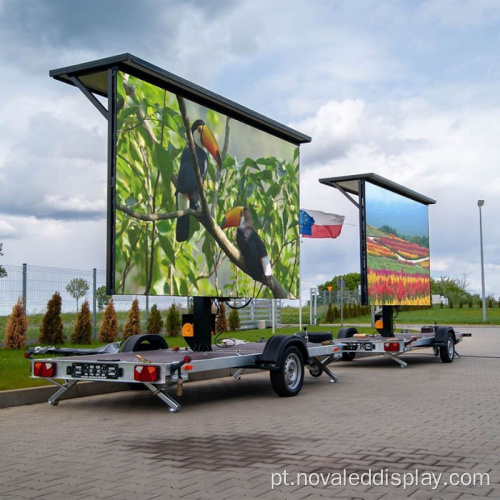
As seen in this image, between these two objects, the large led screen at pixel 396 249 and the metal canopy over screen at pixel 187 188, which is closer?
the metal canopy over screen at pixel 187 188

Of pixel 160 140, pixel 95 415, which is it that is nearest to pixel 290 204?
pixel 160 140

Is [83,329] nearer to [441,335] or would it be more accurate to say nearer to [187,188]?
[441,335]

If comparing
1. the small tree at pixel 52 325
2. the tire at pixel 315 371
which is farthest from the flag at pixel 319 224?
the tire at pixel 315 371

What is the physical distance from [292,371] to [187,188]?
358 cm

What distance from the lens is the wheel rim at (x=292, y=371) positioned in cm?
1176

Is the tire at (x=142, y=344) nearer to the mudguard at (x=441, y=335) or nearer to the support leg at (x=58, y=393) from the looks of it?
the support leg at (x=58, y=393)

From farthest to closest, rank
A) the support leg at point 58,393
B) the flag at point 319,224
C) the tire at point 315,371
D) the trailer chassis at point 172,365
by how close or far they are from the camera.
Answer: the flag at point 319,224, the tire at point 315,371, the support leg at point 58,393, the trailer chassis at point 172,365

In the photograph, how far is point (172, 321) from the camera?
27094mm

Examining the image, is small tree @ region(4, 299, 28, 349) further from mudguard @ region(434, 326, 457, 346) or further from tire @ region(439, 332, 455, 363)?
tire @ region(439, 332, 455, 363)

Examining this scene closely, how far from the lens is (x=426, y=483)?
5812 millimetres

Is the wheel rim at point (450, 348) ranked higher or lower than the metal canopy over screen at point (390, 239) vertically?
lower

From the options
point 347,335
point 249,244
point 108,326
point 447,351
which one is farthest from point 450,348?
point 108,326

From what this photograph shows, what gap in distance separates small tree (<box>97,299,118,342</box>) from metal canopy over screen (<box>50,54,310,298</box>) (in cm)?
972

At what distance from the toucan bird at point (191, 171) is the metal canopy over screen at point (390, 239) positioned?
22.5 feet
